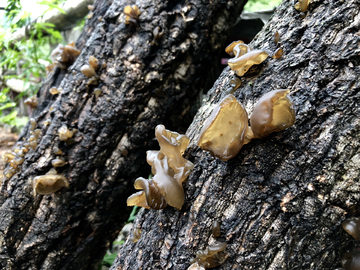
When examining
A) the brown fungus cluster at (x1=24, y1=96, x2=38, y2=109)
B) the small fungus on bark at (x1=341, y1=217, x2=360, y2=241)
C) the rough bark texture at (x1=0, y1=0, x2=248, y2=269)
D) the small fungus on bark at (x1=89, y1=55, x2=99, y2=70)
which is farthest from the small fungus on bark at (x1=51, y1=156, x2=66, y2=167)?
the small fungus on bark at (x1=341, y1=217, x2=360, y2=241)

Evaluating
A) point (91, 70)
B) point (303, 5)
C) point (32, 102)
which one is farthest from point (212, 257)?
point (32, 102)

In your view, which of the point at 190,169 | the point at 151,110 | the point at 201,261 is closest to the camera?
the point at 201,261

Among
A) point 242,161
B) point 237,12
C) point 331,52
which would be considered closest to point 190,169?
point 242,161

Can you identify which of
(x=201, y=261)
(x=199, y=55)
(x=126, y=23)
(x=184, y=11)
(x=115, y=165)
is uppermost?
(x=126, y=23)

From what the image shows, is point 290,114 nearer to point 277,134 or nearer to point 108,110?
point 277,134

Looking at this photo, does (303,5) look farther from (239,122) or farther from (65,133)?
(65,133)

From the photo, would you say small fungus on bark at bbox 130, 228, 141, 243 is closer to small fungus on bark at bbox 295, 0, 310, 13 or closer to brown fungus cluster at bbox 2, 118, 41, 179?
brown fungus cluster at bbox 2, 118, 41, 179
